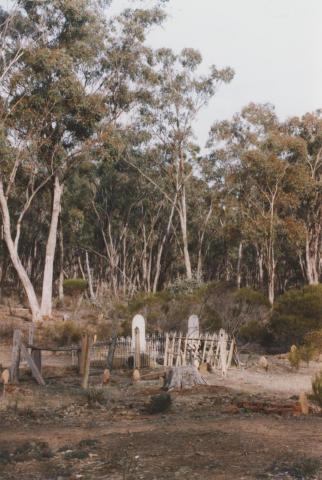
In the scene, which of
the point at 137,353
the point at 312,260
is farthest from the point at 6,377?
the point at 312,260

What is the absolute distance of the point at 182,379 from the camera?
1405cm

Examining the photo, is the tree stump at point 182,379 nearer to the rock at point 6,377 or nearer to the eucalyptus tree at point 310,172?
the rock at point 6,377

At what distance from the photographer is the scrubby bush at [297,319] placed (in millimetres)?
24438

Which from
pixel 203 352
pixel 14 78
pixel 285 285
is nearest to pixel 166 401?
pixel 203 352

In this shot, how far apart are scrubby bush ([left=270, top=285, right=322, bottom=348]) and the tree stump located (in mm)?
10618

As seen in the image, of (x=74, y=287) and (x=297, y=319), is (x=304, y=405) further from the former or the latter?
(x=74, y=287)

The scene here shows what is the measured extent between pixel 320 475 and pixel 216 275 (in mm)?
60077

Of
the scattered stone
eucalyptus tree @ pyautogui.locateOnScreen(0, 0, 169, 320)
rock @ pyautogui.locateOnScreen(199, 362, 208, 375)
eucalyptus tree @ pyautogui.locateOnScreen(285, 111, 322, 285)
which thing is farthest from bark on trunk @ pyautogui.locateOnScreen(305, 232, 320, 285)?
the scattered stone

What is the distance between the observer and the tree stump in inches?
547

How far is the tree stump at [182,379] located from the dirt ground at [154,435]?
35cm

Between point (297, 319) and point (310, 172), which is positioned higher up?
point (310, 172)

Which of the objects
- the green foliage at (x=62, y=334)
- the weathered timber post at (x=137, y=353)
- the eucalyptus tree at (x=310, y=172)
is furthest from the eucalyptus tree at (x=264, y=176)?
the weathered timber post at (x=137, y=353)

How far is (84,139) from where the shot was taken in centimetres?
3300

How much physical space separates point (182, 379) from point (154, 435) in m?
4.97
